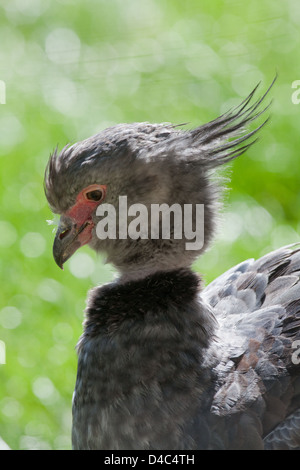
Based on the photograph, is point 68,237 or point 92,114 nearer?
point 68,237

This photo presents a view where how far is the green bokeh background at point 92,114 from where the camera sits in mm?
3131

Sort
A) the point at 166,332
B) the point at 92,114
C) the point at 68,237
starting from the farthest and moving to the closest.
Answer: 1. the point at 92,114
2. the point at 68,237
3. the point at 166,332

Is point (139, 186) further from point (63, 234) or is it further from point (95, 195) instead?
point (63, 234)

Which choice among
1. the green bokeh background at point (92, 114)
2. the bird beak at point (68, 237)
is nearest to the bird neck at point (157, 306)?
the bird beak at point (68, 237)

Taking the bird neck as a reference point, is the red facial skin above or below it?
above

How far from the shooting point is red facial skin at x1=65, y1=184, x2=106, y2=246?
2.03m

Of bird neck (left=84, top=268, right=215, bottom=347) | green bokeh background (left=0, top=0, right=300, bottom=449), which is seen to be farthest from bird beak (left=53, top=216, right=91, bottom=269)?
green bokeh background (left=0, top=0, right=300, bottom=449)

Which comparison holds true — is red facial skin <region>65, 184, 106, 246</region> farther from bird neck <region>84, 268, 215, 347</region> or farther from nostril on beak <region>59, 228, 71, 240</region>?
bird neck <region>84, 268, 215, 347</region>

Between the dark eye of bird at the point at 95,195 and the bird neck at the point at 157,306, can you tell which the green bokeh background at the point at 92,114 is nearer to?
the bird neck at the point at 157,306

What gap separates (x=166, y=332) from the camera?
198 centimetres

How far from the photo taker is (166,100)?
4.27 m

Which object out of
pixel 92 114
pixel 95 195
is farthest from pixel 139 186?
pixel 92 114

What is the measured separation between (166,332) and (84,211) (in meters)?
0.35

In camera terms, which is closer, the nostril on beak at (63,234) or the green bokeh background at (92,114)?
the nostril on beak at (63,234)
